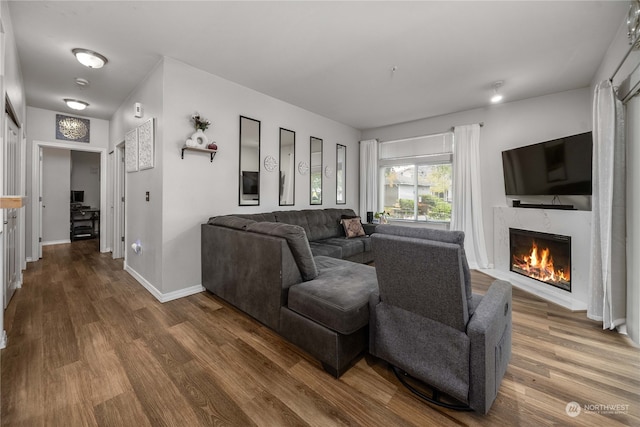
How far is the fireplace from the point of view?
3.03 m

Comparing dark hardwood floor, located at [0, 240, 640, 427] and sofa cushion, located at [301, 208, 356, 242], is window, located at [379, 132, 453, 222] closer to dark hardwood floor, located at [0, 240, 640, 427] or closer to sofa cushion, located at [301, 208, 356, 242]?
sofa cushion, located at [301, 208, 356, 242]

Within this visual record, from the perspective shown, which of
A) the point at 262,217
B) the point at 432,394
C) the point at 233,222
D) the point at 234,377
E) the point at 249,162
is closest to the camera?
the point at 432,394

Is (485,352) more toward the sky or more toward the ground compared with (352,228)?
more toward the ground

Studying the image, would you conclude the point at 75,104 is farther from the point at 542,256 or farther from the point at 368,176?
the point at 542,256

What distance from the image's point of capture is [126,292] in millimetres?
3059

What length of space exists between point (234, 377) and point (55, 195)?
22.9ft

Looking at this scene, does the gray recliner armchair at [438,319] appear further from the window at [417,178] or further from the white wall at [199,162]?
the window at [417,178]

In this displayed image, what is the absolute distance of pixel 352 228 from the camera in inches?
177

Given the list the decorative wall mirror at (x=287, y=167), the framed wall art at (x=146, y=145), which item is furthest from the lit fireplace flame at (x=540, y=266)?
the framed wall art at (x=146, y=145)

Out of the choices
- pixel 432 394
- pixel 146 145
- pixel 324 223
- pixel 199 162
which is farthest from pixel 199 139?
pixel 432 394

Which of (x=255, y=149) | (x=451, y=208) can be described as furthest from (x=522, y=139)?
(x=255, y=149)

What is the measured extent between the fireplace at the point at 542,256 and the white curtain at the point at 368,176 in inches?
102

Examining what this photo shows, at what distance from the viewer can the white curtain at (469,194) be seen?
4.26 m

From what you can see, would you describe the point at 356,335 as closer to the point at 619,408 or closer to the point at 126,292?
the point at 619,408
